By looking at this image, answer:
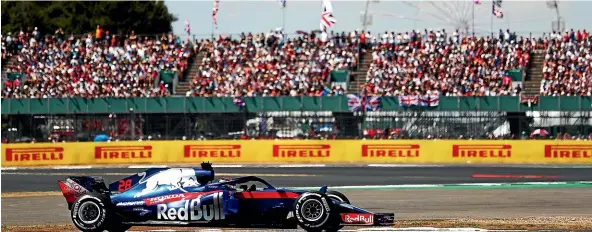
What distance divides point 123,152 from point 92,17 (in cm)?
5064

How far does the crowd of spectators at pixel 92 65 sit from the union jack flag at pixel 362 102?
27.7 feet

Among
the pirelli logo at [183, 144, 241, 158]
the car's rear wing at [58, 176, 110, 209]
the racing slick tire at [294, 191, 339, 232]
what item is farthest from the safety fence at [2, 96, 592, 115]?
the car's rear wing at [58, 176, 110, 209]

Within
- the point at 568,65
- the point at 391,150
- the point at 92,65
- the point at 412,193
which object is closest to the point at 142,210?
the point at 412,193

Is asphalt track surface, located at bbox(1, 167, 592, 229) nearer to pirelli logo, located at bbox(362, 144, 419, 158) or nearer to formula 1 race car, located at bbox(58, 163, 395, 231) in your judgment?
pirelli logo, located at bbox(362, 144, 419, 158)

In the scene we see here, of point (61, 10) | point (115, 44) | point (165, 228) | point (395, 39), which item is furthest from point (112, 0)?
point (165, 228)

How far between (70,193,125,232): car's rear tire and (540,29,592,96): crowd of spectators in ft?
95.8

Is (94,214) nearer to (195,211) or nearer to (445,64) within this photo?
(195,211)

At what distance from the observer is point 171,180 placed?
16.2 meters

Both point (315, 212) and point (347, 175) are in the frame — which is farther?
point (347, 175)

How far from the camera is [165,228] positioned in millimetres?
17844

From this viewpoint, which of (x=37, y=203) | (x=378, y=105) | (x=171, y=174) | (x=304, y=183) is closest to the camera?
(x=171, y=174)

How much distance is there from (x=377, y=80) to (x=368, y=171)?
11.6m

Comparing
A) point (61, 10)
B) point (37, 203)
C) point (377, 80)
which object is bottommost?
point (37, 203)

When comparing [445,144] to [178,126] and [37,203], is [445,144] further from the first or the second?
[37,203]
